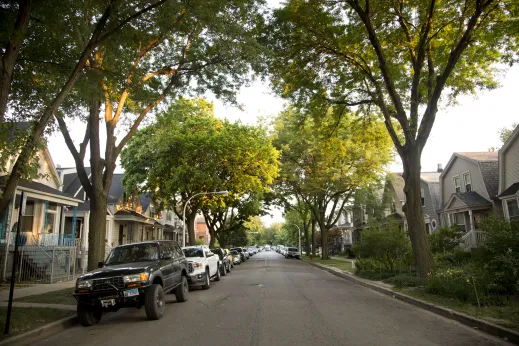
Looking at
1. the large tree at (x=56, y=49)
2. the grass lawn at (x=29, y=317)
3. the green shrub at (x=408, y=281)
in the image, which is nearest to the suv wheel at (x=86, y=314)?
the grass lawn at (x=29, y=317)

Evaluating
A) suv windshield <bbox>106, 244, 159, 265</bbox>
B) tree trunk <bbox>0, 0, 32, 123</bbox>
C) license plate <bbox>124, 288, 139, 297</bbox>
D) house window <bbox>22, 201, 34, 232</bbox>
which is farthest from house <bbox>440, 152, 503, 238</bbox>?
house window <bbox>22, 201, 34, 232</bbox>

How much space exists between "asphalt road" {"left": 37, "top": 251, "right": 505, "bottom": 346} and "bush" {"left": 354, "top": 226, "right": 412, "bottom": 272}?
539cm

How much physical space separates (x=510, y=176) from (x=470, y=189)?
16.4 feet

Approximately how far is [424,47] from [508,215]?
15350 millimetres

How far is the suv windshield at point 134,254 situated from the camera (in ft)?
32.7

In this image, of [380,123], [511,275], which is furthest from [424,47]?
[511,275]

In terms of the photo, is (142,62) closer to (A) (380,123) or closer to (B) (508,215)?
(A) (380,123)

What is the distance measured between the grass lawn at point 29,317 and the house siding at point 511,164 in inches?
990

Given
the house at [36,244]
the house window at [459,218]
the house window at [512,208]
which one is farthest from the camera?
A: the house window at [459,218]

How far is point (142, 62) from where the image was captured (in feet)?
47.5

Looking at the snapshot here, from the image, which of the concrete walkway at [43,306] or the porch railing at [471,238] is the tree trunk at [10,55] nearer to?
the concrete walkway at [43,306]

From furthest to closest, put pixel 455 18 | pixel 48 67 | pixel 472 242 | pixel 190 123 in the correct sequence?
pixel 190 123 < pixel 472 242 < pixel 455 18 < pixel 48 67

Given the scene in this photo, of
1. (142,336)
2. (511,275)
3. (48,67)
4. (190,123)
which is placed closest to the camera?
(142,336)

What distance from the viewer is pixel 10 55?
23.5 feet
